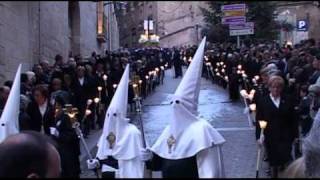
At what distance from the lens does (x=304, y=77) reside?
14.0 metres

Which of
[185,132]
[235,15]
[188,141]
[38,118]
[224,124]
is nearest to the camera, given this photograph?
[188,141]

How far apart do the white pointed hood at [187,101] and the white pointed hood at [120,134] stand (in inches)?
44.1

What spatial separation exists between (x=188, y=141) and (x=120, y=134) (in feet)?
6.30

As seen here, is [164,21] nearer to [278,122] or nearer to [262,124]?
[278,122]

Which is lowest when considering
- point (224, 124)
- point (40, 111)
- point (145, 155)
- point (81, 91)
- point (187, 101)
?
point (224, 124)

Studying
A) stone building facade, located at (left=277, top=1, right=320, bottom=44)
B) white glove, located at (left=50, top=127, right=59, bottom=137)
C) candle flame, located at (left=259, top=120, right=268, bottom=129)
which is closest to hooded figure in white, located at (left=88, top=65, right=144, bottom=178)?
white glove, located at (left=50, top=127, right=59, bottom=137)

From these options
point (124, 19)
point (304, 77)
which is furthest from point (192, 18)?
point (304, 77)

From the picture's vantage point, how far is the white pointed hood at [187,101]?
20.7 feet

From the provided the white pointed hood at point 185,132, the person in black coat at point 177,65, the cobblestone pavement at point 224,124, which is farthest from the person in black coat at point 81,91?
the person in black coat at point 177,65

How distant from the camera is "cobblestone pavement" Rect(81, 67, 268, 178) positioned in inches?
467

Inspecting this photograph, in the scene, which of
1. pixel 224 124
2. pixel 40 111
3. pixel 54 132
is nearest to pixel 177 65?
pixel 224 124

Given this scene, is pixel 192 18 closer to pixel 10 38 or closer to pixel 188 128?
pixel 10 38

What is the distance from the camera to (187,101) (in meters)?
6.46

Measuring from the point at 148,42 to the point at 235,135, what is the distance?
55.5 metres
